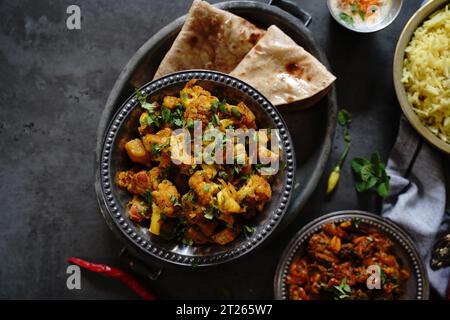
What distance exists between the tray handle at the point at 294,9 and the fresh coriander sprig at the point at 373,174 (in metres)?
1.13

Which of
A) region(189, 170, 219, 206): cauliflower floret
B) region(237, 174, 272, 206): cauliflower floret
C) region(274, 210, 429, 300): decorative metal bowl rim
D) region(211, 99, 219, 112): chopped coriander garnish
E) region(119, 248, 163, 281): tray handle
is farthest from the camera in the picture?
region(119, 248, 163, 281): tray handle

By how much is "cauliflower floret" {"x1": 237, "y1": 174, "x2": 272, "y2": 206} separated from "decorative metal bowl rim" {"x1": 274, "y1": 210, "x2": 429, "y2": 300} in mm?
787

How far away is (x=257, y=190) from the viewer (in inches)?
131

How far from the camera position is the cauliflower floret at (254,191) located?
3316mm

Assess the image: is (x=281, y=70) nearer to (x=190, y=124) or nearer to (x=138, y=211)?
(x=190, y=124)

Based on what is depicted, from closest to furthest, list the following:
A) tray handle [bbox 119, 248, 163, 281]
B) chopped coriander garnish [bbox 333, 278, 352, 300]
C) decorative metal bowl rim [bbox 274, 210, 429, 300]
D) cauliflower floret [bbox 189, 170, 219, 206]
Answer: cauliflower floret [bbox 189, 170, 219, 206] → chopped coriander garnish [bbox 333, 278, 352, 300] → decorative metal bowl rim [bbox 274, 210, 429, 300] → tray handle [bbox 119, 248, 163, 281]

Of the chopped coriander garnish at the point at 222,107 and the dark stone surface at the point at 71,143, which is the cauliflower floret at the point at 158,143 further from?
the dark stone surface at the point at 71,143

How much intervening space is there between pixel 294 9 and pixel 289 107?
774mm

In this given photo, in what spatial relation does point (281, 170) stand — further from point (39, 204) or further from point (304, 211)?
point (39, 204)

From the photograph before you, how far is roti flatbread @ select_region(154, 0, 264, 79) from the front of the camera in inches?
151

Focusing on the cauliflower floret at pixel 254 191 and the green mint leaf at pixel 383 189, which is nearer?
the cauliflower floret at pixel 254 191

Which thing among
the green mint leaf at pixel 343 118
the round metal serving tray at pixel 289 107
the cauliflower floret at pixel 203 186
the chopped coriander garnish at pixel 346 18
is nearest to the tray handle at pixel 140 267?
the round metal serving tray at pixel 289 107

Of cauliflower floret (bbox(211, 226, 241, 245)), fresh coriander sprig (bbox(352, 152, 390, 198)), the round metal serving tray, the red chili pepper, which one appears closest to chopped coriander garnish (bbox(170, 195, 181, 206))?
cauliflower floret (bbox(211, 226, 241, 245))

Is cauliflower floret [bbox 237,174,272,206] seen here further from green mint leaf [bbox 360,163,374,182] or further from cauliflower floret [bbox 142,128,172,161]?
green mint leaf [bbox 360,163,374,182]
